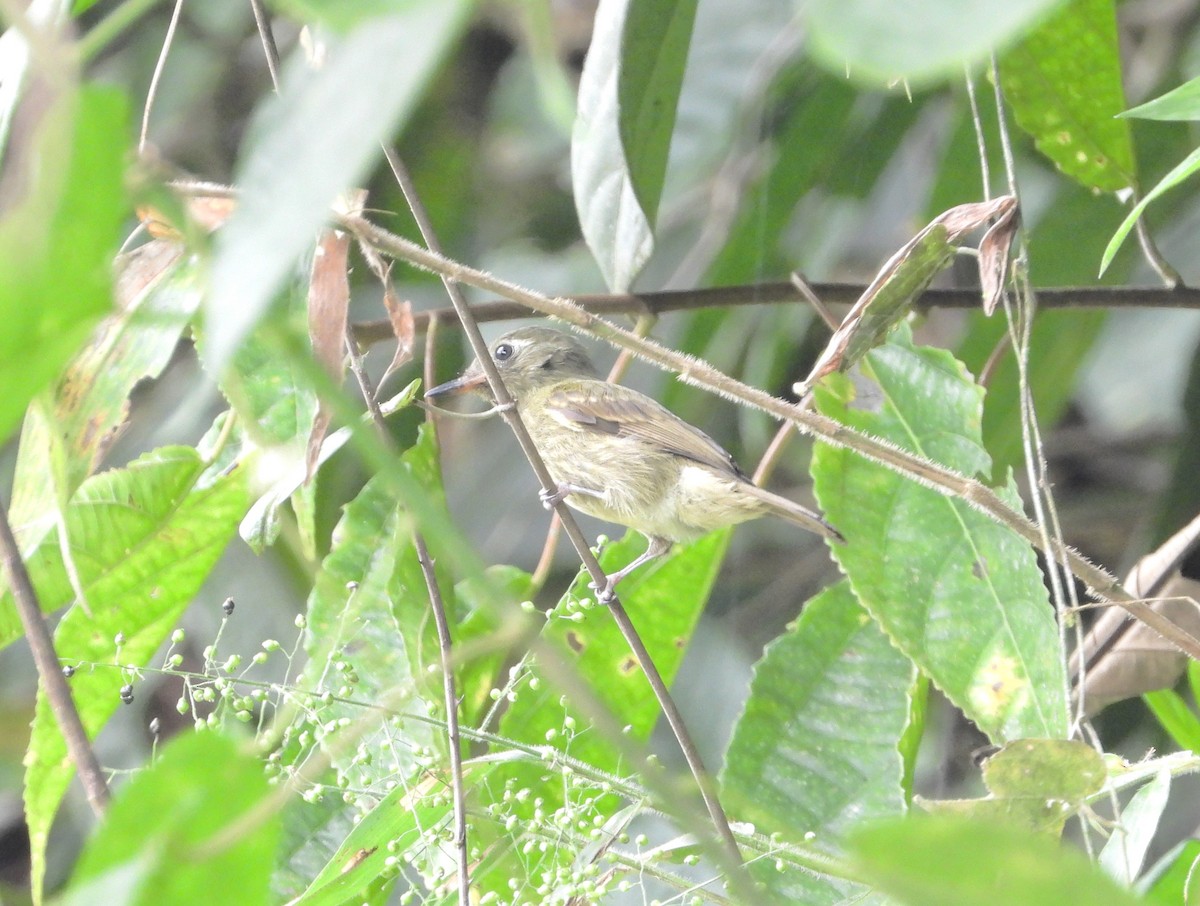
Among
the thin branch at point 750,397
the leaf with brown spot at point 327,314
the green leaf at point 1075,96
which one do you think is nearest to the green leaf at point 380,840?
the leaf with brown spot at point 327,314

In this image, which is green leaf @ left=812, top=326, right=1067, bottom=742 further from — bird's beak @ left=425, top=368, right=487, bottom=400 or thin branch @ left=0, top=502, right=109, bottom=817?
thin branch @ left=0, top=502, right=109, bottom=817

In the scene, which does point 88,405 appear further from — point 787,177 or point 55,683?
point 787,177

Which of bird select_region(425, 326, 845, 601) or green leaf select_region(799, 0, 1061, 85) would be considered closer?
green leaf select_region(799, 0, 1061, 85)

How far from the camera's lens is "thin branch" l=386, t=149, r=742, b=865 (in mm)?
1472

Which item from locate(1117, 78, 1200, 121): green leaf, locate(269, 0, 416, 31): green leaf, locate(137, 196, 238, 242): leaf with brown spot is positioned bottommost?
locate(1117, 78, 1200, 121): green leaf

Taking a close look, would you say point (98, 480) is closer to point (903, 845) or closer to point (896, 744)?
point (896, 744)

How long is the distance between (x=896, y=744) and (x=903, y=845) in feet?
5.10

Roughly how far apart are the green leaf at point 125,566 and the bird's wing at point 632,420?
3.55ft

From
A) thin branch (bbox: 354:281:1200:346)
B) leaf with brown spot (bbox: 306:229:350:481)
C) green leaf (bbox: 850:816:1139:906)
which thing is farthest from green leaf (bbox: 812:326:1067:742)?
green leaf (bbox: 850:816:1139:906)

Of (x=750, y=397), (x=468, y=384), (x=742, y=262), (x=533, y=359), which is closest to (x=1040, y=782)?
(x=750, y=397)

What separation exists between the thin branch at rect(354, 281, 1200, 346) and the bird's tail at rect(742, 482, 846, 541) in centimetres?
39

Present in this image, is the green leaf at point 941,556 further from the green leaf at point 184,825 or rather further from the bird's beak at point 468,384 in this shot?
the green leaf at point 184,825

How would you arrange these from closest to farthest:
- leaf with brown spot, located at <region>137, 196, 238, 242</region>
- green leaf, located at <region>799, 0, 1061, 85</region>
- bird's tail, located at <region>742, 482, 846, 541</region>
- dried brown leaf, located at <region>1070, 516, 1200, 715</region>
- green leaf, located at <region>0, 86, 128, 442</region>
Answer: green leaf, located at <region>799, 0, 1061, 85</region>
green leaf, located at <region>0, 86, 128, 442</region>
leaf with brown spot, located at <region>137, 196, 238, 242</region>
dried brown leaf, located at <region>1070, 516, 1200, 715</region>
bird's tail, located at <region>742, 482, 846, 541</region>

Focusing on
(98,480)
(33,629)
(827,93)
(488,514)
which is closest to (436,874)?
(33,629)
